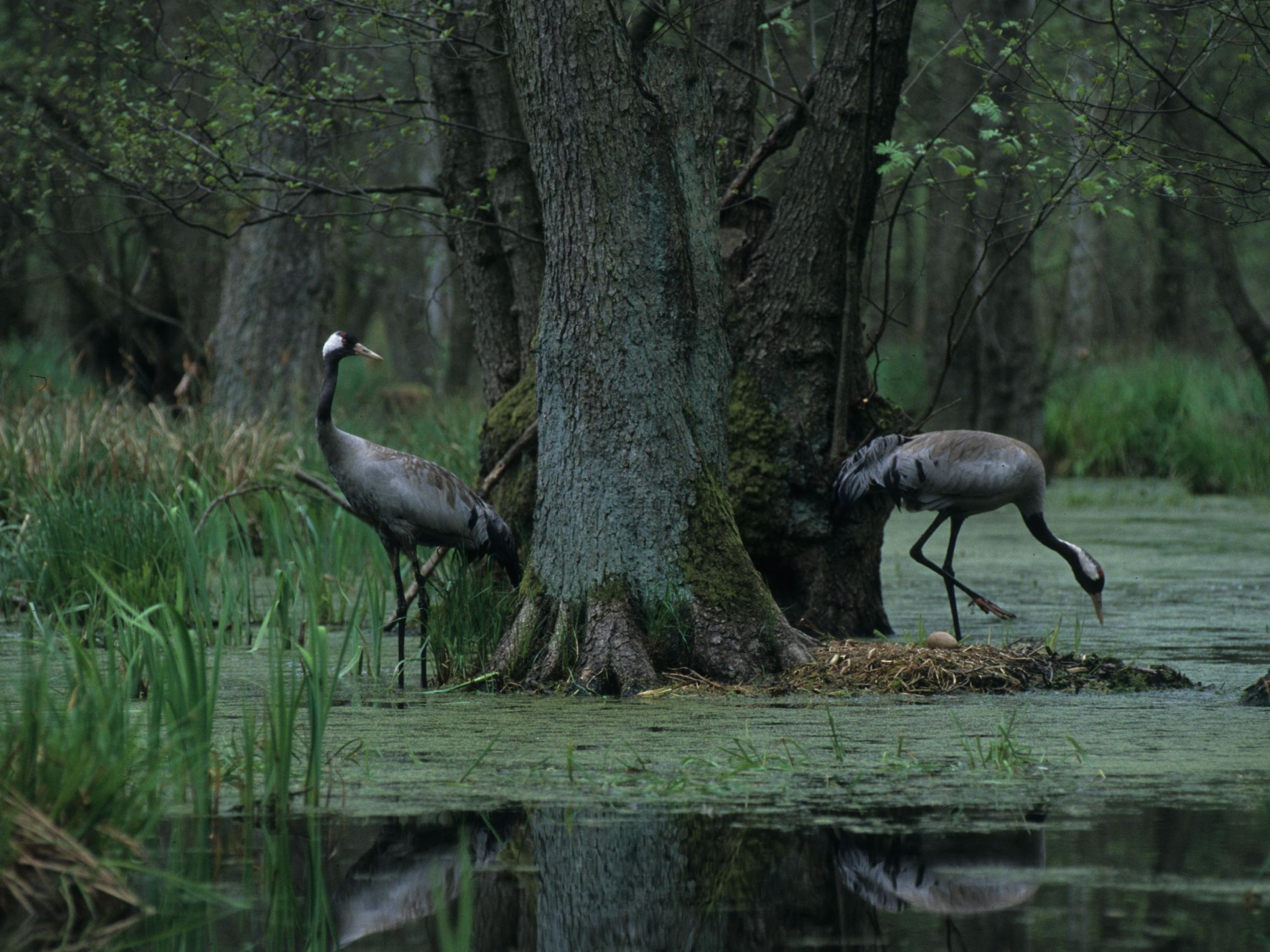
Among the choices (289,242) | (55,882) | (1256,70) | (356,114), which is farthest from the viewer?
(356,114)

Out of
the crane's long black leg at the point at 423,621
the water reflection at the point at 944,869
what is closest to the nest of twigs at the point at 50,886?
the water reflection at the point at 944,869

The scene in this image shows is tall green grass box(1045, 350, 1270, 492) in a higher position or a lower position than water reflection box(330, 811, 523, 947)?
higher

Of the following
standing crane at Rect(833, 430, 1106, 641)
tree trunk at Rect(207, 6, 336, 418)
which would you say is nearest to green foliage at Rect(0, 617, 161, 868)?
standing crane at Rect(833, 430, 1106, 641)

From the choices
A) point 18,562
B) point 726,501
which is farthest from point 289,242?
point 726,501

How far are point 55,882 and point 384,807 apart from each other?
988 millimetres

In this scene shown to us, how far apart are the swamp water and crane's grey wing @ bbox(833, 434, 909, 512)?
5.25 ft

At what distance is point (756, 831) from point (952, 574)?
4542 mm

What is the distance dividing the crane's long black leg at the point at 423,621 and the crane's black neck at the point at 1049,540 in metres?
3.11

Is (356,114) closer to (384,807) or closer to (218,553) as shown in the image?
(218,553)

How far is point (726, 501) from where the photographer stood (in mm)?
6008

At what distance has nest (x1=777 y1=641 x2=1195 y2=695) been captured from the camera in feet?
18.8

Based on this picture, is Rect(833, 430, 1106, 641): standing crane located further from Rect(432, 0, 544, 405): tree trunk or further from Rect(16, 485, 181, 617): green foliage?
Rect(16, 485, 181, 617): green foliage

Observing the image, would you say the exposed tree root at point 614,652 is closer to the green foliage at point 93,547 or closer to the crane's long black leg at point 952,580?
the crane's long black leg at point 952,580

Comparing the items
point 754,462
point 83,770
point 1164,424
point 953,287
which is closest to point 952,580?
point 754,462
